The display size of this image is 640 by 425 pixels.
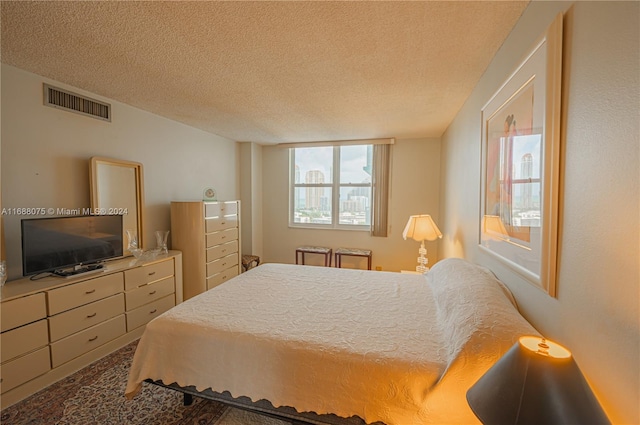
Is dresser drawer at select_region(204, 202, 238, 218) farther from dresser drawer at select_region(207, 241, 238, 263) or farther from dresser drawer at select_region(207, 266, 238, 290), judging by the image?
dresser drawer at select_region(207, 266, 238, 290)

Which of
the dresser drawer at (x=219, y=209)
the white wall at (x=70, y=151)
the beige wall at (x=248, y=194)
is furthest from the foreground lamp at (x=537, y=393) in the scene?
the beige wall at (x=248, y=194)

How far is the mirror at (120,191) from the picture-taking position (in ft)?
8.49

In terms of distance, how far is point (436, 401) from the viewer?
3.76 feet

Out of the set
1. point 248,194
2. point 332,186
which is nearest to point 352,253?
point 332,186

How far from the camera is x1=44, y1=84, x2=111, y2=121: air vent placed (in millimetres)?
2283

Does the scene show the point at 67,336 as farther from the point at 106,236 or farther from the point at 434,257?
A: the point at 434,257

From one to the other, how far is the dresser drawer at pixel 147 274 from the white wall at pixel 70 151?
53 cm

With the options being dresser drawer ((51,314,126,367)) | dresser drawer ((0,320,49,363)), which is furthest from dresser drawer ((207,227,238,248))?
dresser drawer ((0,320,49,363))

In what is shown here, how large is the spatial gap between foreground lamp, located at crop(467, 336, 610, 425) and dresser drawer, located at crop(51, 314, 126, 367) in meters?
2.78

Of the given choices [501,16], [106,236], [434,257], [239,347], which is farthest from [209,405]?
[434,257]

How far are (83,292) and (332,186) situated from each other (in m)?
3.67

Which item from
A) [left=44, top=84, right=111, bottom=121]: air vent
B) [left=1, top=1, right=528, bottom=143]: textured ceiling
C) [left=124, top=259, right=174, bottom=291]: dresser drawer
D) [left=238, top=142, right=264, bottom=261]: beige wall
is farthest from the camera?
[left=238, top=142, right=264, bottom=261]: beige wall

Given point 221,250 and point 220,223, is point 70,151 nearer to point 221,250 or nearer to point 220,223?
point 220,223

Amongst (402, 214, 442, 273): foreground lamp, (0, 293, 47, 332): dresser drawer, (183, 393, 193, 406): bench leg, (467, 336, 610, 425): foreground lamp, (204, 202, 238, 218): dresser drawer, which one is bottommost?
(183, 393, 193, 406): bench leg
